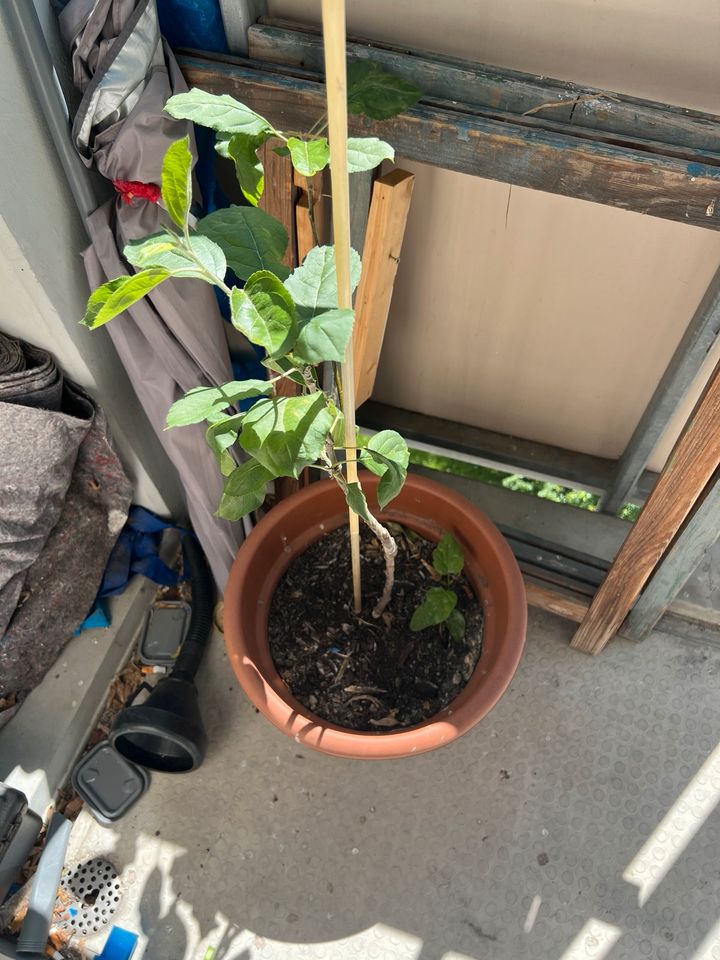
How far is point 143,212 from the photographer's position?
1.29 metres

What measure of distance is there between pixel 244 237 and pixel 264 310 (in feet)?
0.64

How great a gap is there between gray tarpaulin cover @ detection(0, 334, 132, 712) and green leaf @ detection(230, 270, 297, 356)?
31.1 inches

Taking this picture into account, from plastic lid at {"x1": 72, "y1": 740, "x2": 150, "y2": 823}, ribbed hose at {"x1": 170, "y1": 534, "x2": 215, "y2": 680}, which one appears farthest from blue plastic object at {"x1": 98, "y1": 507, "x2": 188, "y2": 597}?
plastic lid at {"x1": 72, "y1": 740, "x2": 150, "y2": 823}

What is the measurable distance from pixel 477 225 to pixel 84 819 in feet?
5.32

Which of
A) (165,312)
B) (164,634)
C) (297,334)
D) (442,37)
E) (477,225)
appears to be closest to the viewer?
(297,334)

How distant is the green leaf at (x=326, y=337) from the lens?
87cm

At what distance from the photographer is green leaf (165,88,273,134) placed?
94 centimetres

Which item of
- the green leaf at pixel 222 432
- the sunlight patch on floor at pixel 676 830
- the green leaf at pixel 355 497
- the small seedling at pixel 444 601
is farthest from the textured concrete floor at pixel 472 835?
the green leaf at pixel 222 432

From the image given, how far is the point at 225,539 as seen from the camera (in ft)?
5.90

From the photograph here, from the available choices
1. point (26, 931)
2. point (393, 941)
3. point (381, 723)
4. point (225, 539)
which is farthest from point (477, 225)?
point (26, 931)

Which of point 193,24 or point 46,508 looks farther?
point 46,508

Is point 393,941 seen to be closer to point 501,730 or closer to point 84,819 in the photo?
point 501,730

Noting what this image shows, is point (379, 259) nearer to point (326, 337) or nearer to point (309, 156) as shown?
point (309, 156)

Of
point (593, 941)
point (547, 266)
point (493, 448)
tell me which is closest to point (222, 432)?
point (547, 266)
